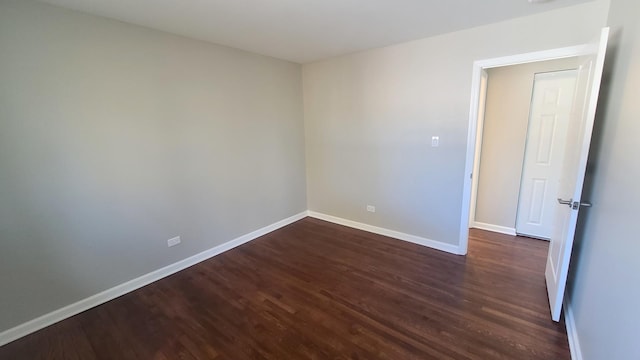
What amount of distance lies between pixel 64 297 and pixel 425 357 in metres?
2.83

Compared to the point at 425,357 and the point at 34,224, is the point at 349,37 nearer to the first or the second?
the point at 425,357

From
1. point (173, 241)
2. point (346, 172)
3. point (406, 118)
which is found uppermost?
point (406, 118)

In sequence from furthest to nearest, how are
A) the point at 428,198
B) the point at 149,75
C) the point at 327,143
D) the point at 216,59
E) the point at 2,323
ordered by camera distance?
the point at 327,143, the point at 428,198, the point at 216,59, the point at 149,75, the point at 2,323

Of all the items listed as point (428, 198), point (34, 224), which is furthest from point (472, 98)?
point (34, 224)

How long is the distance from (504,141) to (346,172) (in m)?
2.10

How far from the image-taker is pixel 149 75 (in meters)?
2.47

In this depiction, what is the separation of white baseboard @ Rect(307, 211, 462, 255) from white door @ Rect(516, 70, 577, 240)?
1.21 m

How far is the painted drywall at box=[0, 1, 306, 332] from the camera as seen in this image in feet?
6.25

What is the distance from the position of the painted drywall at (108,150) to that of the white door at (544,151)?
11.2ft

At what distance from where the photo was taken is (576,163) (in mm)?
1859

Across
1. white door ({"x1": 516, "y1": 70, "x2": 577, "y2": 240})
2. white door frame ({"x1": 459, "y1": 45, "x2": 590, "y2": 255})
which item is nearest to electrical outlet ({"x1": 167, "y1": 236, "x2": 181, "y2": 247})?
white door frame ({"x1": 459, "y1": 45, "x2": 590, "y2": 255})

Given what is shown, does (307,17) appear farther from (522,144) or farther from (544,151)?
(544,151)

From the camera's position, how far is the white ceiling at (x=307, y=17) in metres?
1.97

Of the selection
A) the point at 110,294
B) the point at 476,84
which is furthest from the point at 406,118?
the point at 110,294
